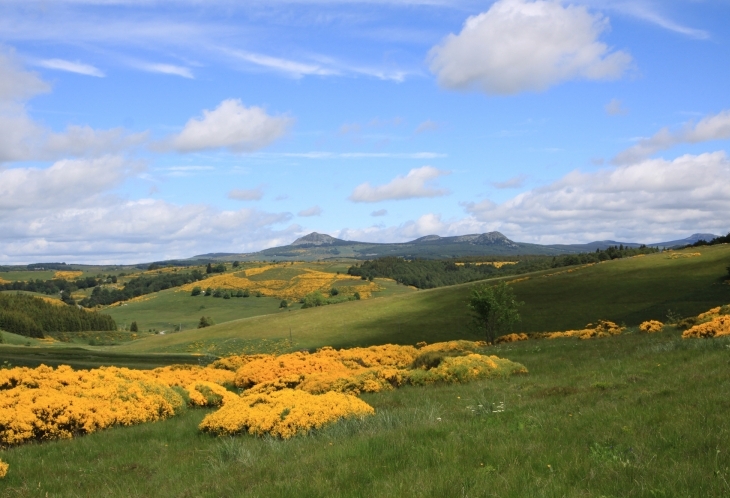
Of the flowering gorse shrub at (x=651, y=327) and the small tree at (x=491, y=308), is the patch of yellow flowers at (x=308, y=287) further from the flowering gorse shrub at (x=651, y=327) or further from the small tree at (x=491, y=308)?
the flowering gorse shrub at (x=651, y=327)

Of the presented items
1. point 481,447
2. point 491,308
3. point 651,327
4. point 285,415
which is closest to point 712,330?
point 651,327

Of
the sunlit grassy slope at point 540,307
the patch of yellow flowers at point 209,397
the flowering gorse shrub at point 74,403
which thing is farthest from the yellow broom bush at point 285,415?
the sunlit grassy slope at point 540,307

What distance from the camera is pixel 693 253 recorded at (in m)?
91.1

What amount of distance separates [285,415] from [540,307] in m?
66.3

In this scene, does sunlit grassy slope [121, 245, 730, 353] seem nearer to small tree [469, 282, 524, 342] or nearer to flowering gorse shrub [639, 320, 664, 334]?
small tree [469, 282, 524, 342]

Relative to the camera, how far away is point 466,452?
855 cm

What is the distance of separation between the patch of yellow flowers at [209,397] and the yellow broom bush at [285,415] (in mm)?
24

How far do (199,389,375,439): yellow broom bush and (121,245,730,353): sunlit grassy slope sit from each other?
45.8 m

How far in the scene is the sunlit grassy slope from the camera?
222ft

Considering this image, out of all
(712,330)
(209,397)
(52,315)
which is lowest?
(52,315)

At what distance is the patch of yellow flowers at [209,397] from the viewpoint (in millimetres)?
14594

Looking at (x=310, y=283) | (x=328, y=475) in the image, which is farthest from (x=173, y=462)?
(x=310, y=283)

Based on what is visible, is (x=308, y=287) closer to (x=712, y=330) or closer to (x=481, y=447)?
(x=712, y=330)

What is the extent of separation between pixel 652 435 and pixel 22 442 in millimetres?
15488
